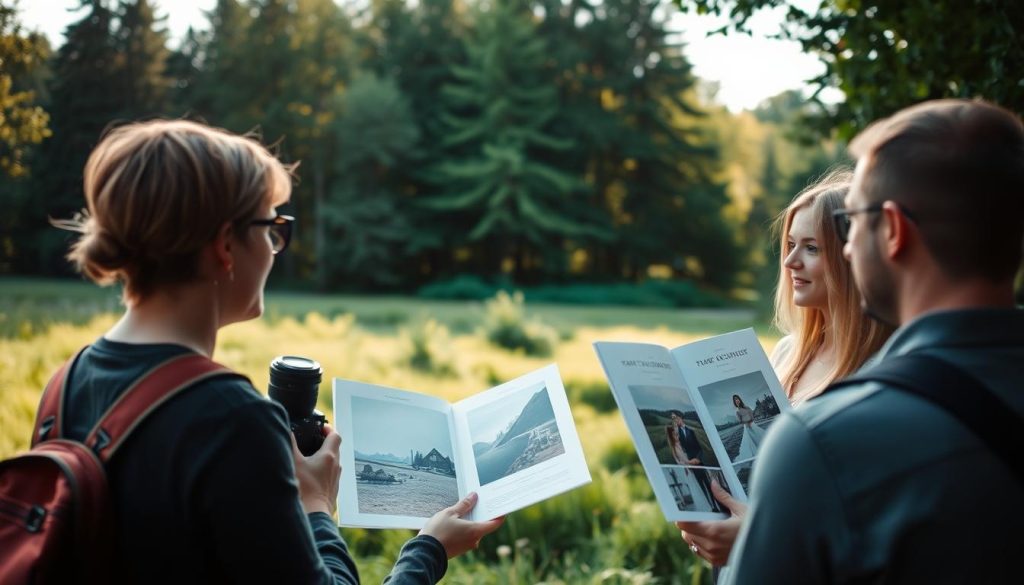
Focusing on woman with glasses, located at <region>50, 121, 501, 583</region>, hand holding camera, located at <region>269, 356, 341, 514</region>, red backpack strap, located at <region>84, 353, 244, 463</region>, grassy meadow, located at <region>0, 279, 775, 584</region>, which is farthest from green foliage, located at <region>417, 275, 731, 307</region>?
red backpack strap, located at <region>84, 353, 244, 463</region>

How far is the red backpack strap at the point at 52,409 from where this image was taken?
56.2 inches

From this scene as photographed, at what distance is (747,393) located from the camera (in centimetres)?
225

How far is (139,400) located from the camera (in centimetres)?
135

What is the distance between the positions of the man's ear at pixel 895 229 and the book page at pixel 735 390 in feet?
2.99

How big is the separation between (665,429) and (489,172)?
28881 mm

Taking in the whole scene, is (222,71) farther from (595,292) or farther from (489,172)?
(489,172)

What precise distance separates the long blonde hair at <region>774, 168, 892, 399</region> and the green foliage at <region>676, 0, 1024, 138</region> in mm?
1284


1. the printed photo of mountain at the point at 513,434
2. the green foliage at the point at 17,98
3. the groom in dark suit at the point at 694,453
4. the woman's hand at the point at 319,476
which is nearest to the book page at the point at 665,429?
the groom in dark suit at the point at 694,453

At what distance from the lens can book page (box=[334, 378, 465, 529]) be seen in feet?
→ 6.92

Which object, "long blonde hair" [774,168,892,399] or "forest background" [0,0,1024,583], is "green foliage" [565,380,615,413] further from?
"long blonde hair" [774,168,892,399]

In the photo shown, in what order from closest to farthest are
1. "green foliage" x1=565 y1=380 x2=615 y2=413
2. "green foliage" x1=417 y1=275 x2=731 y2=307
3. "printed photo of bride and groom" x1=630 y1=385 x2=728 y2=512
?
1. "printed photo of bride and groom" x1=630 y1=385 x2=728 y2=512
2. "green foliage" x1=565 y1=380 x2=615 y2=413
3. "green foliage" x1=417 y1=275 x2=731 y2=307

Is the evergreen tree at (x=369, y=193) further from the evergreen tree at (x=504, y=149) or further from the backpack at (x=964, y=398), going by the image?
the backpack at (x=964, y=398)

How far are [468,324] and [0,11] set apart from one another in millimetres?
13965

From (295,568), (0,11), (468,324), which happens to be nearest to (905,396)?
(295,568)
